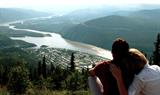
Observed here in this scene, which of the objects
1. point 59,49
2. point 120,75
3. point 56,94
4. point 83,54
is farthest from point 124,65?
point 59,49

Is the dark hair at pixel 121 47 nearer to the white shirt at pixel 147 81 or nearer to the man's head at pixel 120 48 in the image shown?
the man's head at pixel 120 48

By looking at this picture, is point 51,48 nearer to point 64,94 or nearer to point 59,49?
point 59,49

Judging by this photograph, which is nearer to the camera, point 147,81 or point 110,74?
point 147,81

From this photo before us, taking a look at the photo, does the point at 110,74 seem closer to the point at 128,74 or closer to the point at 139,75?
the point at 128,74

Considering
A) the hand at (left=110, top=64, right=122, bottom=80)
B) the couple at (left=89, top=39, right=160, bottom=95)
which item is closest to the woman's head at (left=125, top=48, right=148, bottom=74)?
the couple at (left=89, top=39, right=160, bottom=95)

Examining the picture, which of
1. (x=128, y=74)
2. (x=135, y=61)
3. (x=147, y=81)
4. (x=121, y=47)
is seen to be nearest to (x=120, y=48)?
(x=121, y=47)

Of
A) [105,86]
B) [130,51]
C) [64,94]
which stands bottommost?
[64,94]

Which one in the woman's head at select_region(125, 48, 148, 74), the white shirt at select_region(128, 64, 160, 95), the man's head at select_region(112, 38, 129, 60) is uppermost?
the man's head at select_region(112, 38, 129, 60)

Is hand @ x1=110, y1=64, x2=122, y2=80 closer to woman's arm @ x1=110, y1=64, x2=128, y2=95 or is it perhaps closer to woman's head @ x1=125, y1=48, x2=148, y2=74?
woman's arm @ x1=110, y1=64, x2=128, y2=95
